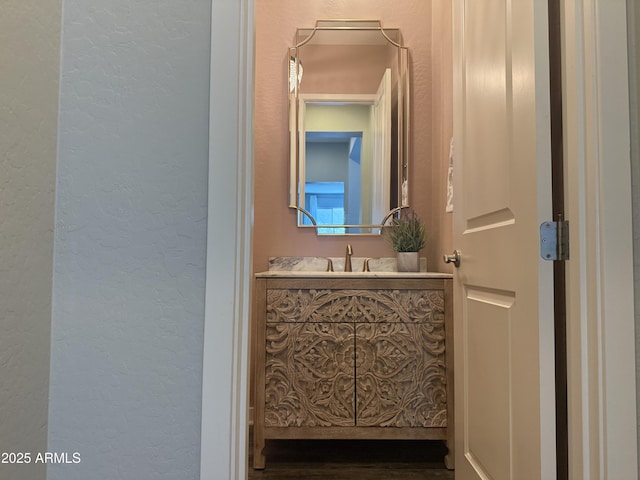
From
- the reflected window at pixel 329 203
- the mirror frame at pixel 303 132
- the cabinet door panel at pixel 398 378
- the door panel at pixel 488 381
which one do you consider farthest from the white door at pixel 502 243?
the reflected window at pixel 329 203

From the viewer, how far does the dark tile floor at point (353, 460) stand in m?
1.74

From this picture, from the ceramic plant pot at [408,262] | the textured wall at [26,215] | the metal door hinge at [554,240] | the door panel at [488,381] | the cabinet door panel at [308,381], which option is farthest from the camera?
the ceramic plant pot at [408,262]

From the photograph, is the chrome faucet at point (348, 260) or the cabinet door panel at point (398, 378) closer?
the cabinet door panel at point (398, 378)

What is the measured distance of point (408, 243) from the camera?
83.7 inches

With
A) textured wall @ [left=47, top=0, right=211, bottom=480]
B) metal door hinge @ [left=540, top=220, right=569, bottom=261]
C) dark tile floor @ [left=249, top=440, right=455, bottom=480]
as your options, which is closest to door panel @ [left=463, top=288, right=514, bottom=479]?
metal door hinge @ [left=540, top=220, right=569, bottom=261]

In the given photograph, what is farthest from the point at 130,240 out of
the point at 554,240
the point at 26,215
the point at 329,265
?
the point at 329,265

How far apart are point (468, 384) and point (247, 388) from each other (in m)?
0.83

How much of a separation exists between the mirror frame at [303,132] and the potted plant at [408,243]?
15 centimetres

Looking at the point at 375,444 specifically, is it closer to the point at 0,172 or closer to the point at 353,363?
the point at 353,363

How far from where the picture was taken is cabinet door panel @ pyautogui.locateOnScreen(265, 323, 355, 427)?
5.68 feet

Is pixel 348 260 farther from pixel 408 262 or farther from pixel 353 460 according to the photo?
pixel 353 460

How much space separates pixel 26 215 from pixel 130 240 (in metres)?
0.19

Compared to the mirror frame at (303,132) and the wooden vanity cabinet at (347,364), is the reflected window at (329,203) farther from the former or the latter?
the wooden vanity cabinet at (347,364)

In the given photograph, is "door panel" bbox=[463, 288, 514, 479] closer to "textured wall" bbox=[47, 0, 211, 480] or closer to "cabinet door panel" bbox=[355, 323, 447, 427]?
"cabinet door panel" bbox=[355, 323, 447, 427]
